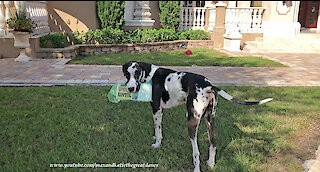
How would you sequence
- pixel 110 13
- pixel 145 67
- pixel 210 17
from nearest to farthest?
pixel 145 67 < pixel 110 13 < pixel 210 17

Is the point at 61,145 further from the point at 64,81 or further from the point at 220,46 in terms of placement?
the point at 220,46

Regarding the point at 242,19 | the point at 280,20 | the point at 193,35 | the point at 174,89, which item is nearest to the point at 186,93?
the point at 174,89

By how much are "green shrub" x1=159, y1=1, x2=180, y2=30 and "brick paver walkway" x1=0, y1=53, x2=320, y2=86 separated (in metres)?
6.57

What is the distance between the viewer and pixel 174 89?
10.3 feet

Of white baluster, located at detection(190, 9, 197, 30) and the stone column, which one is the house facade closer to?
white baluster, located at detection(190, 9, 197, 30)

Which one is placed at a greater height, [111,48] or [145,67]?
[145,67]

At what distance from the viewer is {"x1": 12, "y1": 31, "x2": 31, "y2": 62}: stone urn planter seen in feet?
30.8

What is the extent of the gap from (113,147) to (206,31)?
1243cm

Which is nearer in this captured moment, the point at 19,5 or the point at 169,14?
the point at 19,5

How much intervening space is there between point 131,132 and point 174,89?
1.34 m

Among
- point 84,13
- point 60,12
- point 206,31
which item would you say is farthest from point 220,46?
point 60,12

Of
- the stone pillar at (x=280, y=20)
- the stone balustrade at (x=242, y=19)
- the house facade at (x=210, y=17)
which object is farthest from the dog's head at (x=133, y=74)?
the stone pillar at (x=280, y=20)

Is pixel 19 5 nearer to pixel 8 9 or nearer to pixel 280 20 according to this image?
pixel 8 9

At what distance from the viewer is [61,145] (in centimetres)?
365
